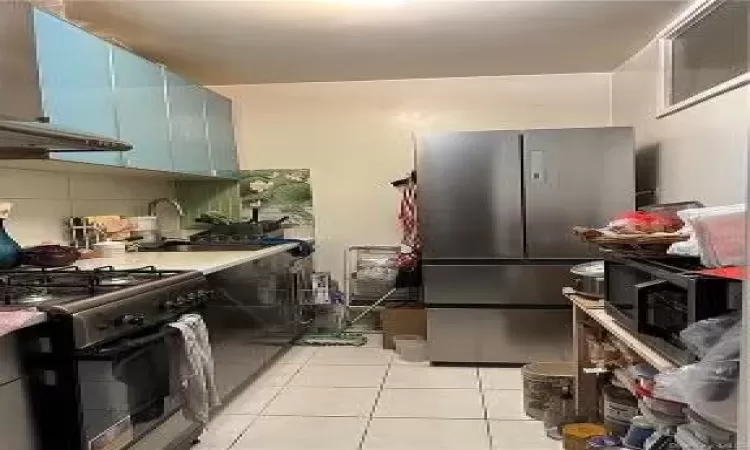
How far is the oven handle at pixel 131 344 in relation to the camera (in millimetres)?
1647

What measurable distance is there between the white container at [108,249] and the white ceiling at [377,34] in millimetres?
1123

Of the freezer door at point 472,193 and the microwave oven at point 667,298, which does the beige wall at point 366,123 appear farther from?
the microwave oven at point 667,298

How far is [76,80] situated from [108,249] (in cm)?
94

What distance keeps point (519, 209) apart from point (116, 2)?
2489 mm

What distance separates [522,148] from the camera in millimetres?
3447

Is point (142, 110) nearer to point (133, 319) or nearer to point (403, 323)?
point (133, 319)

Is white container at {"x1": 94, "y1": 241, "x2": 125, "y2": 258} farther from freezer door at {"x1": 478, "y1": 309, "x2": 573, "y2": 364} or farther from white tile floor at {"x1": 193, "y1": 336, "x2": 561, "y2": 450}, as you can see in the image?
freezer door at {"x1": 478, "y1": 309, "x2": 573, "y2": 364}

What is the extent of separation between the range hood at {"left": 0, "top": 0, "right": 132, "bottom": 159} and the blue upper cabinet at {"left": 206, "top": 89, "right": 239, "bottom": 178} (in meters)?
1.75

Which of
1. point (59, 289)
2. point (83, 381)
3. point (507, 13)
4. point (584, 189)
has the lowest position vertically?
point (83, 381)

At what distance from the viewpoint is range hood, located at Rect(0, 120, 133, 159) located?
5.55ft

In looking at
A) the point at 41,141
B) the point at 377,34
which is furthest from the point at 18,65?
the point at 377,34

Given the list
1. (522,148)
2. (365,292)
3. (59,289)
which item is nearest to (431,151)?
(522,148)

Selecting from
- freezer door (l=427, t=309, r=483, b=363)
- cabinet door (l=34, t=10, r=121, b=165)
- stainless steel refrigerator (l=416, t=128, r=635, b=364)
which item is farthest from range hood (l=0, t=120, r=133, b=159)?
freezer door (l=427, t=309, r=483, b=363)

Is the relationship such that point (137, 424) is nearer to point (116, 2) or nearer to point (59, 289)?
point (59, 289)
